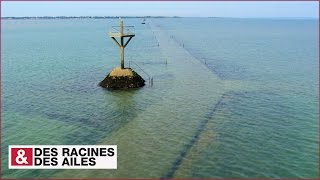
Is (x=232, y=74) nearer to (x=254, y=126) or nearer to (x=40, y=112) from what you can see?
(x=254, y=126)

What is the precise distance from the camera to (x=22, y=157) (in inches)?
789

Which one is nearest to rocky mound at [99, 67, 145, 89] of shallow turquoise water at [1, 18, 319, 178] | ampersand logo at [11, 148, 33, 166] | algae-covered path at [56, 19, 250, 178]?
shallow turquoise water at [1, 18, 319, 178]

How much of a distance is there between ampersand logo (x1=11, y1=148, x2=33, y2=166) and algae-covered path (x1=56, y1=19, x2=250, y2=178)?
6.26 feet

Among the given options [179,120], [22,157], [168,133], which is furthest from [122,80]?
[22,157]

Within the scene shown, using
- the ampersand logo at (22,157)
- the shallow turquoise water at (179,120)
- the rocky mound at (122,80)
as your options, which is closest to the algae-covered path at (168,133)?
the shallow turquoise water at (179,120)

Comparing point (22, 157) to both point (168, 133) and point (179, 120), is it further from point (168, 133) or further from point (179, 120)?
point (179, 120)

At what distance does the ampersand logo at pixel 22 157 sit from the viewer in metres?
19.9

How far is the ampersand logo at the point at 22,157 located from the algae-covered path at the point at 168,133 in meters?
1.91

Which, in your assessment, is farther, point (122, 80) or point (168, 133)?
point (122, 80)

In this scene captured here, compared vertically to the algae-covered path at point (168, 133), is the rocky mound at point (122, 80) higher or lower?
higher

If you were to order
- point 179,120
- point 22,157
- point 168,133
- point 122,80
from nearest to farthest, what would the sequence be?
point 22,157 → point 168,133 → point 179,120 → point 122,80

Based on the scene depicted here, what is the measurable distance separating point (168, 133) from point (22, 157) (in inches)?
407

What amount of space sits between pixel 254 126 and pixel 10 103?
22.4 m

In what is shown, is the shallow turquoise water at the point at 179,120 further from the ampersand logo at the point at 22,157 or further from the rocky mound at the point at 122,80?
the rocky mound at the point at 122,80
